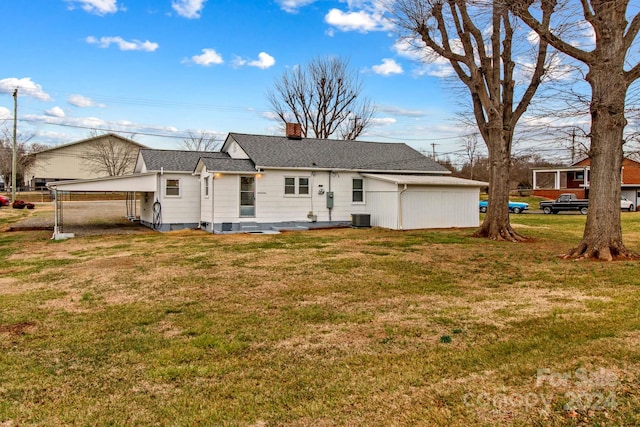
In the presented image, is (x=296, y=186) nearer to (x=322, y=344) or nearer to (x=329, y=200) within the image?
(x=329, y=200)

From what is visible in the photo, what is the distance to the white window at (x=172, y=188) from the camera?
18.2m

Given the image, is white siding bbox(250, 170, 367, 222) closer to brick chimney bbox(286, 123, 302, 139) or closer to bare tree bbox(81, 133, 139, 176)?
brick chimney bbox(286, 123, 302, 139)

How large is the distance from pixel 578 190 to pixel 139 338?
42.3 metres

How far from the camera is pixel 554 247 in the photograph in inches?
469

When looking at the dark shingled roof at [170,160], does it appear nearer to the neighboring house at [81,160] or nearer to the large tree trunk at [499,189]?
the large tree trunk at [499,189]

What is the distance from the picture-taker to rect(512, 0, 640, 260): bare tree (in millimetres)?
9023

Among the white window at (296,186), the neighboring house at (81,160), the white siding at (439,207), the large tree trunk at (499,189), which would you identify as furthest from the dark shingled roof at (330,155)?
the neighboring house at (81,160)

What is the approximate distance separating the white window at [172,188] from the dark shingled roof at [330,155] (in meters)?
3.28

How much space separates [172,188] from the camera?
60.1 ft

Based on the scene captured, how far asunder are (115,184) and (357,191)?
10248 millimetres

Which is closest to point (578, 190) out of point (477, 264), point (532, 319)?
point (477, 264)

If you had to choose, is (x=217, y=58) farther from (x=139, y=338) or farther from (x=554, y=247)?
(x=139, y=338)

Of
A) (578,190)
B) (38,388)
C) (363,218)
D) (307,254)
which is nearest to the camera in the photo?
(38,388)

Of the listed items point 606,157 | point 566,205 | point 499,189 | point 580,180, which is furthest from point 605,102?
point 580,180
